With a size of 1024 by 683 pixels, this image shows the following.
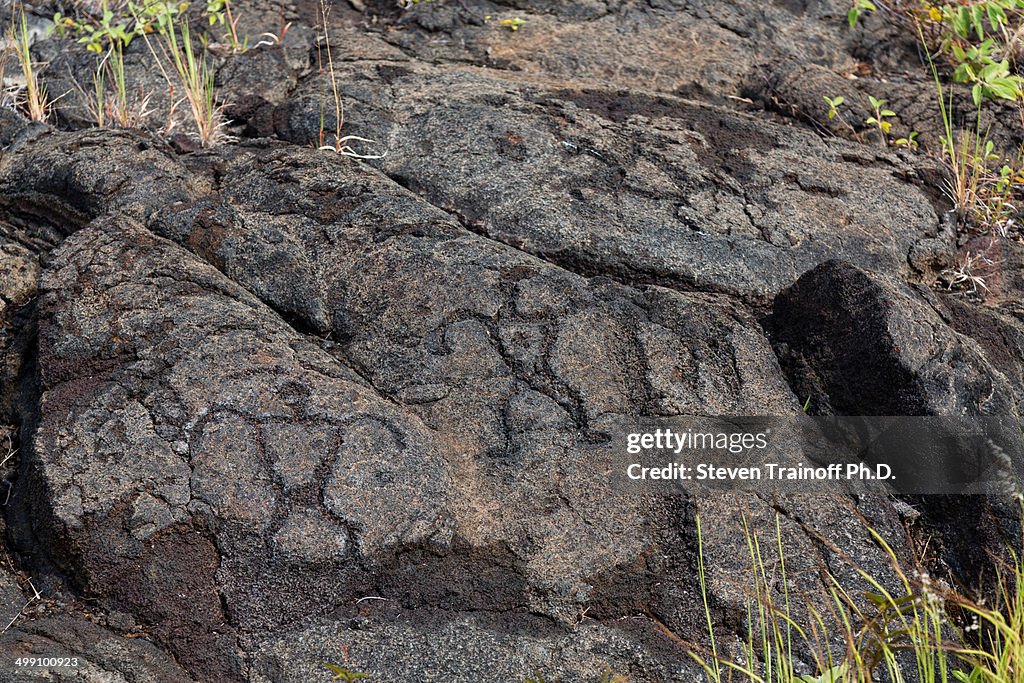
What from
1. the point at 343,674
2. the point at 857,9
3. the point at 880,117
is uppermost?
the point at 857,9

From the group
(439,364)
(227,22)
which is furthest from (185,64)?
(439,364)

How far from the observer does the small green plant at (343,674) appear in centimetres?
187

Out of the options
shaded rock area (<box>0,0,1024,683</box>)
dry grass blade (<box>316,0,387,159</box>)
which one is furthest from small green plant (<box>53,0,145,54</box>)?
dry grass blade (<box>316,0,387,159</box>)

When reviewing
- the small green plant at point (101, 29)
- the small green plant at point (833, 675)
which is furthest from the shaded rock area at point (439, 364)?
the small green plant at point (101, 29)

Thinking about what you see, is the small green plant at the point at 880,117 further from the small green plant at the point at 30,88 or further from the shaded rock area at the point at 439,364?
the small green plant at the point at 30,88

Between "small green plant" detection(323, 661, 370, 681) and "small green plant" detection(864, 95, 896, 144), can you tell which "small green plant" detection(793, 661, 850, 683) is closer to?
"small green plant" detection(323, 661, 370, 681)

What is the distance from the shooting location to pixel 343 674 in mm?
1891

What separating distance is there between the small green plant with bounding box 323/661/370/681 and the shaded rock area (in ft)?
0.13

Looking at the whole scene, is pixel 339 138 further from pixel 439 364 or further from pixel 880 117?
pixel 880 117

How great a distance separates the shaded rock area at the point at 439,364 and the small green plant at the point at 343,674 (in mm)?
38

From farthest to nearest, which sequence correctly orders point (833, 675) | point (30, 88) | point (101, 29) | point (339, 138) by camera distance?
point (101, 29), point (30, 88), point (339, 138), point (833, 675)

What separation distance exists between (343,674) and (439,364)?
2.94ft

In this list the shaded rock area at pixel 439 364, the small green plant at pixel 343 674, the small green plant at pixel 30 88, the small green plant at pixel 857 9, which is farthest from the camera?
the small green plant at pixel 857 9

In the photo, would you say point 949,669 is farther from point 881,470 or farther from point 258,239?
point 258,239
